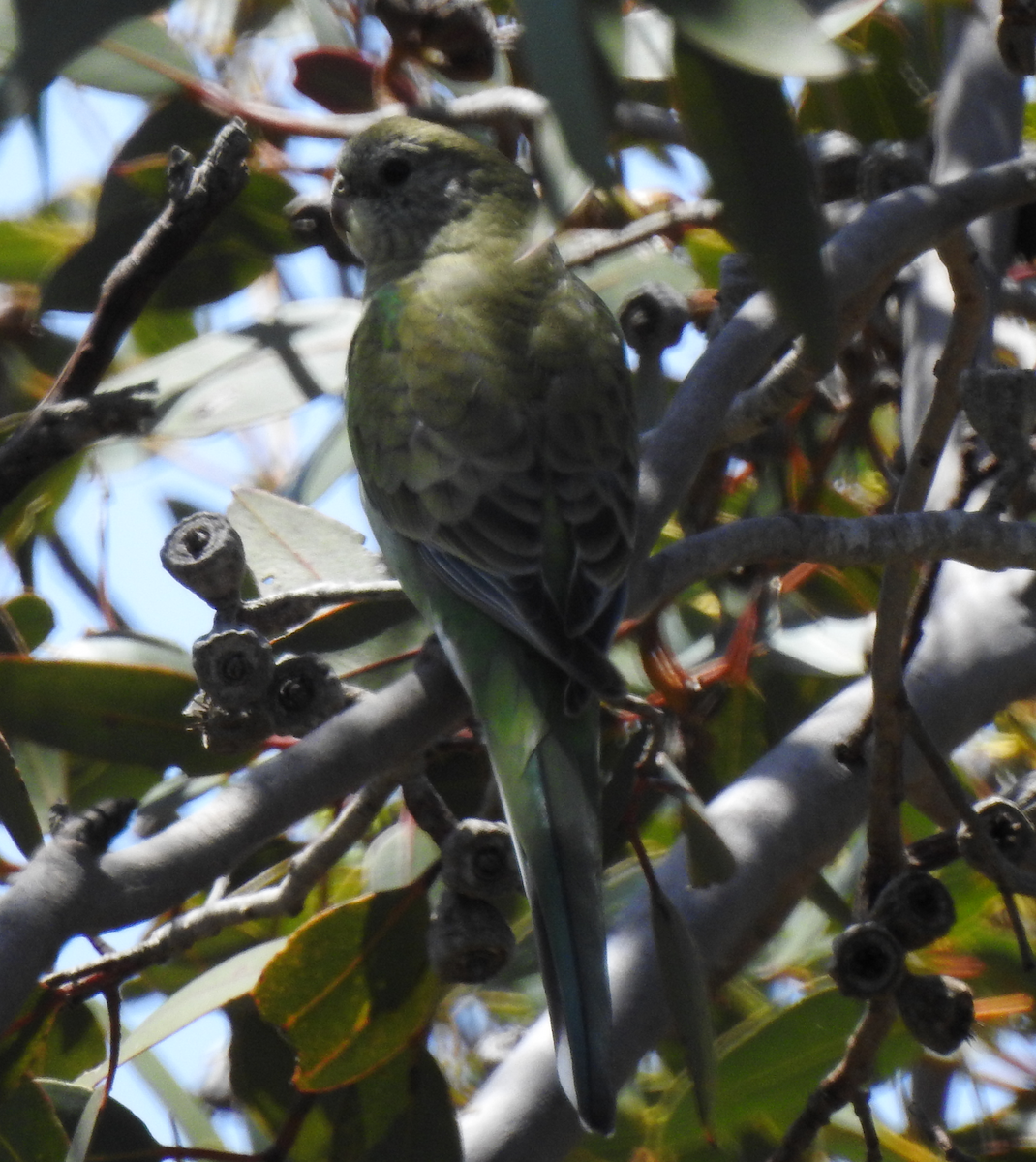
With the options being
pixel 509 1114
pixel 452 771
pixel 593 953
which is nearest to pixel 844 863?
pixel 452 771

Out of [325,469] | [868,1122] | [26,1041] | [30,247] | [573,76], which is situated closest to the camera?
[573,76]

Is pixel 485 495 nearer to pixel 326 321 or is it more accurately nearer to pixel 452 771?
pixel 452 771

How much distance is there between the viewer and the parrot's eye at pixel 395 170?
7.55 feet

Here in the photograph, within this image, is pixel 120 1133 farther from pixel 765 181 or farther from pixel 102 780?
pixel 765 181

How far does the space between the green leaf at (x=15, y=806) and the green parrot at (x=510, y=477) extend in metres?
0.50

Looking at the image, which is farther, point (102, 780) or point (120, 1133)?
point (102, 780)

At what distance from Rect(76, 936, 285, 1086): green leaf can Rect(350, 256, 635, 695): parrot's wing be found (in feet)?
1.78

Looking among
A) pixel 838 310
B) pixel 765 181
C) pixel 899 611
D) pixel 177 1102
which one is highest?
pixel 765 181

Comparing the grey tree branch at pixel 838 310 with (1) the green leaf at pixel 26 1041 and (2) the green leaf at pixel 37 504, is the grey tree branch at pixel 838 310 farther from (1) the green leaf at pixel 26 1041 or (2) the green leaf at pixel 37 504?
(2) the green leaf at pixel 37 504

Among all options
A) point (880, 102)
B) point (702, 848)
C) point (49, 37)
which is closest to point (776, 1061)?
point (702, 848)

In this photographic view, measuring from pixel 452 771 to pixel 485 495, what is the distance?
0.44m

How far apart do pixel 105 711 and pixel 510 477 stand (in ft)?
1.93

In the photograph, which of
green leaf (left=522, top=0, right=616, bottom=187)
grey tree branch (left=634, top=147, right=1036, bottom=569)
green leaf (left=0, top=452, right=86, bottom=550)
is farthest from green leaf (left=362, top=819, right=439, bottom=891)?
green leaf (left=522, top=0, right=616, bottom=187)

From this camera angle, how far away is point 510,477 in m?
1.71
